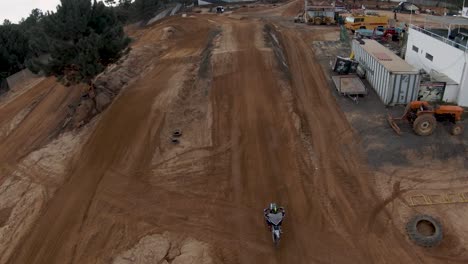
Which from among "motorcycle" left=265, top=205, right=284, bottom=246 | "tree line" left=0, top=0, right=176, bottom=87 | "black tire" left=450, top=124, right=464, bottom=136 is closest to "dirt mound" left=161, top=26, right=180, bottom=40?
"tree line" left=0, top=0, right=176, bottom=87

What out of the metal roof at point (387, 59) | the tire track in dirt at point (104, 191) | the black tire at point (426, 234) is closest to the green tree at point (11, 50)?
the tire track in dirt at point (104, 191)

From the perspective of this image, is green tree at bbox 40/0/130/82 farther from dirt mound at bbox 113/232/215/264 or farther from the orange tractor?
the orange tractor

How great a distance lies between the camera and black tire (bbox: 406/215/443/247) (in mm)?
12899

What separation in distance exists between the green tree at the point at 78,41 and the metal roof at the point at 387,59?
18.2 meters

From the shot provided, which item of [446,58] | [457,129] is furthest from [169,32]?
[457,129]

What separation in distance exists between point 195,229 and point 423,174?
1120 cm

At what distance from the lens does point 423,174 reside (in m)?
16.8

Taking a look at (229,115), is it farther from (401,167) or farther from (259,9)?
(259,9)

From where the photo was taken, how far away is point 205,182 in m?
16.9

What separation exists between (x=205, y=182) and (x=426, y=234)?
31.5 feet

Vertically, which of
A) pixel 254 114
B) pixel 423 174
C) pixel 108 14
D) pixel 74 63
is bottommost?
pixel 423 174

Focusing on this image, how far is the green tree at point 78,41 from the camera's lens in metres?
21.7

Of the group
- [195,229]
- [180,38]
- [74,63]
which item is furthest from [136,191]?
[180,38]

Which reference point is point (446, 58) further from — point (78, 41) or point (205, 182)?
point (78, 41)
